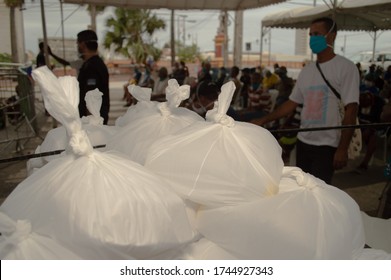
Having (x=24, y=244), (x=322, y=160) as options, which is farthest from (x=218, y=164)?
(x=322, y=160)

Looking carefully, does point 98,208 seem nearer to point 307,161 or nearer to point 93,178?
point 93,178

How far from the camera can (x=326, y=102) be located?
2.46 m

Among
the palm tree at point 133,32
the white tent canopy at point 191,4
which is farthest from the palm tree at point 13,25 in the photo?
the palm tree at point 133,32

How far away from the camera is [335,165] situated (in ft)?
7.73

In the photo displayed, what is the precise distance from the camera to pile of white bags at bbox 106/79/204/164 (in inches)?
54.8

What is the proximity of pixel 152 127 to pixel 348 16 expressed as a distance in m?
11.8

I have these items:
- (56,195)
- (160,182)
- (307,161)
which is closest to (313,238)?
(160,182)

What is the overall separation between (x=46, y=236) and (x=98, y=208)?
5.9 inches

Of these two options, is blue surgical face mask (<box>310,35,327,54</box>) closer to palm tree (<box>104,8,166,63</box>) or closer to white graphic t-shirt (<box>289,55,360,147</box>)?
white graphic t-shirt (<box>289,55,360,147</box>)

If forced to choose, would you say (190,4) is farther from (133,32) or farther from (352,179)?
(133,32)

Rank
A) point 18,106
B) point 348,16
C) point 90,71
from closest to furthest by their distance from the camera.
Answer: point 90,71 → point 18,106 → point 348,16

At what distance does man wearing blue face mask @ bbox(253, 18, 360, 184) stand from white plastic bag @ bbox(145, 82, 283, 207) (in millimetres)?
1126

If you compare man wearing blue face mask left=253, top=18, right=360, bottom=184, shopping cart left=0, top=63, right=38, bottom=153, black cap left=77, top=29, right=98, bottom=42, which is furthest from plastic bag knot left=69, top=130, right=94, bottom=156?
shopping cart left=0, top=63, right=38, bottom=153

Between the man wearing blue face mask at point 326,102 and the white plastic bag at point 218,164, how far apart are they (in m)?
1.13
